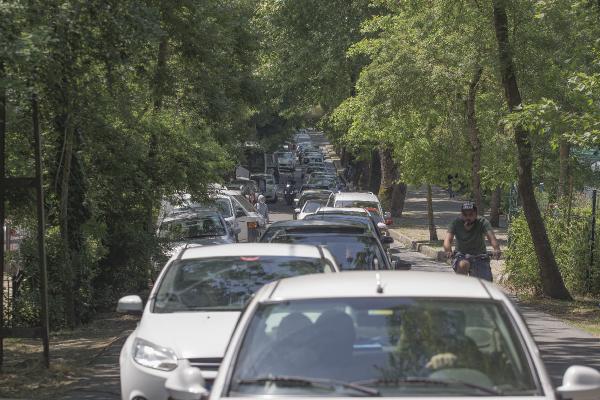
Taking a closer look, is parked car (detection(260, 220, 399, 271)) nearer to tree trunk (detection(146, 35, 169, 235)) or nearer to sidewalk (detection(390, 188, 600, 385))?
sidewalk (detection(390, 188, 600, 385))

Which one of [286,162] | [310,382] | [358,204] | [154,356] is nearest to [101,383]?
[154,356]

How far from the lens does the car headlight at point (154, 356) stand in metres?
7.77

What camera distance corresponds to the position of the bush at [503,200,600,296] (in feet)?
68.0

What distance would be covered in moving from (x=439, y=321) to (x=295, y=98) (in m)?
42.5

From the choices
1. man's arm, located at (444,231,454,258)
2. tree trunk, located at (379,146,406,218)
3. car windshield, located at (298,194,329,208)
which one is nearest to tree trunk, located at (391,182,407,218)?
tree trunk, located at (379,146,406,218)

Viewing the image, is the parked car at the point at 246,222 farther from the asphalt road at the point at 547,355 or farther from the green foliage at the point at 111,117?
the asphalt road at the point at 547,355

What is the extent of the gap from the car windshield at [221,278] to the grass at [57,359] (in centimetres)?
240

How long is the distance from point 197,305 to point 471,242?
231 inches

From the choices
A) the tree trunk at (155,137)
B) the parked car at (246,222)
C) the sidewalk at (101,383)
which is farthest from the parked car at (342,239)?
the parked car at (246,222)

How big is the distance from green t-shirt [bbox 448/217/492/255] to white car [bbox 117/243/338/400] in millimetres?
4555

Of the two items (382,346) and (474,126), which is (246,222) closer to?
(474,126)

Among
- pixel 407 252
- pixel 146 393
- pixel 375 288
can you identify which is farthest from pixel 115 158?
pixel 407 252

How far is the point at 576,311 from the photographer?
18438 millimetres

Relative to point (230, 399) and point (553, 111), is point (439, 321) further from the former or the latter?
point (553, 111)
